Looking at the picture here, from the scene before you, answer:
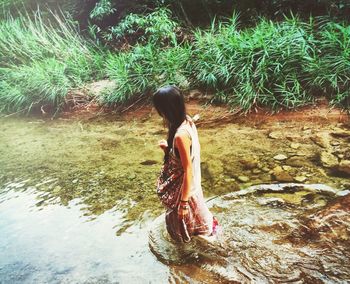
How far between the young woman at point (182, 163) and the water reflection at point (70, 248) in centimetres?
45

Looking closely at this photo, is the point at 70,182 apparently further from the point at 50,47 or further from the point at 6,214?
the point at 50,47

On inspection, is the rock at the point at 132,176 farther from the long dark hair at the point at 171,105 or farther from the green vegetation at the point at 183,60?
the green vegetation at the point at 183,60

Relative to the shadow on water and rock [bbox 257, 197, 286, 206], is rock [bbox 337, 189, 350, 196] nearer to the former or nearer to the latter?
the shadow on water

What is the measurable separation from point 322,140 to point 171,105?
9.76 ft

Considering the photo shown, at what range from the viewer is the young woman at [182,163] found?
222 cm

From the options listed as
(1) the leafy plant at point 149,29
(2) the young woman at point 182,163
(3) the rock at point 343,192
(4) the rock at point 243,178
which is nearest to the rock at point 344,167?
(3) the rock at point 343,192

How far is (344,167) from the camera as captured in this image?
3.76 m

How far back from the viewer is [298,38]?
5.63 meters

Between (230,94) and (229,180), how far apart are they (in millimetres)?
2420

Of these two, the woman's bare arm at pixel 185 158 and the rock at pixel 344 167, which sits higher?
the woman's bare arm at pixel 185 158

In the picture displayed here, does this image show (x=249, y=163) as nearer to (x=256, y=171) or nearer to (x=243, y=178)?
(x=256, y=171)

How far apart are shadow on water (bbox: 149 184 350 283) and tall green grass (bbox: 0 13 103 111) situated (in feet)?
18.1

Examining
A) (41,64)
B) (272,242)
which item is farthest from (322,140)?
(41,64)

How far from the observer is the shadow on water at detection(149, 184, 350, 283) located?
2498 mm
